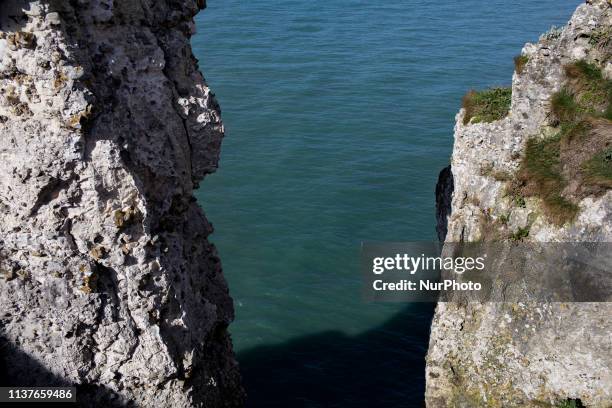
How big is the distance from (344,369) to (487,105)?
31.2ft

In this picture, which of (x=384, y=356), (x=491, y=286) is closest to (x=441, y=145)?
(x=384, y=356)

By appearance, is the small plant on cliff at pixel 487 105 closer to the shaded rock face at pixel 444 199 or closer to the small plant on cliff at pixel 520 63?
the small plant on cliff at pixel 520 63

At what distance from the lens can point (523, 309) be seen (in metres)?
17.9

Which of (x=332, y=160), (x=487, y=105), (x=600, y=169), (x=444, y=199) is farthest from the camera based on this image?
(x=332, y=160)

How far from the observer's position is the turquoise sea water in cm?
2516

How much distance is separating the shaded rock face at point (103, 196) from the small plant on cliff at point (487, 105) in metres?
7.90

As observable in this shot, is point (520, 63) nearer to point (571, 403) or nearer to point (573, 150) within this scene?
point (573, 150)

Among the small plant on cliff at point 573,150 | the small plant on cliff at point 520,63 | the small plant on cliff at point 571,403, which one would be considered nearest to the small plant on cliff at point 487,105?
the small plant on cliff at point 520,63

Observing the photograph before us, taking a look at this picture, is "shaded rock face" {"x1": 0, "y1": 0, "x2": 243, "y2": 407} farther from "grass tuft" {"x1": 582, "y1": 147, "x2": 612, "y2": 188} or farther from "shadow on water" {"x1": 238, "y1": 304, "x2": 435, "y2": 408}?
"grass tuft" {"x1": 582, "y1": 147, "x2": 612, "y2": 188}

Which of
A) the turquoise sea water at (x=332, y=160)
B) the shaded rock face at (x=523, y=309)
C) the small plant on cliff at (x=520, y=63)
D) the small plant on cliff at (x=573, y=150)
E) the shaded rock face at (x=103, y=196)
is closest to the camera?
the shaded rock face at (x=103, y=196)

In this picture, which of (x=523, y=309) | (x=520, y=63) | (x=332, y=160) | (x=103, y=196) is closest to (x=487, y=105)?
(x=520, y=63)

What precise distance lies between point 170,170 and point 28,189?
2.74m

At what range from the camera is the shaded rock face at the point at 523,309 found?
17.0 m

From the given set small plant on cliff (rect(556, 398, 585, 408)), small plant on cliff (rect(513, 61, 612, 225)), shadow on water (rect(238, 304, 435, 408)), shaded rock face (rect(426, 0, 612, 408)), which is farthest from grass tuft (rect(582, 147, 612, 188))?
shadow on water (rect(238, 304, 435, 408))
